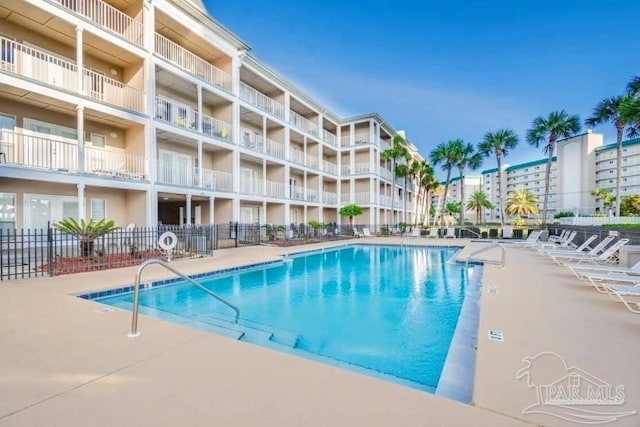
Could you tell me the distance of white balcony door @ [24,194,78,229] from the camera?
11430mm

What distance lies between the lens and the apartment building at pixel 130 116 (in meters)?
11.0

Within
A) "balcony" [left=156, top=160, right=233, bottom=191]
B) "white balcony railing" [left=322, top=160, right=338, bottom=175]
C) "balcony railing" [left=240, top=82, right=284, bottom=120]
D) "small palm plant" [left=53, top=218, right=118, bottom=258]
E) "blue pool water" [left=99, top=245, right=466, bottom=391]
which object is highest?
"balcony railing" [left=240, top=82, right=284, bottom=120]

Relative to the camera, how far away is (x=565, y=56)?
23.9 m

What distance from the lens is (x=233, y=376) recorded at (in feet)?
9.30

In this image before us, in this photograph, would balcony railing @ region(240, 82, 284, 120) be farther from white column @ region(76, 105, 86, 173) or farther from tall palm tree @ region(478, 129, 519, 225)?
tall palm tree @ region(478, 129, 519, 225)

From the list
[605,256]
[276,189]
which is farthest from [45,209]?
[605,256]

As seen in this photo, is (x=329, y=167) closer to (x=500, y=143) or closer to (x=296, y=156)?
(x=296, y=156)

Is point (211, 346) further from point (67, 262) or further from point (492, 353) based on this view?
point (67, 262)

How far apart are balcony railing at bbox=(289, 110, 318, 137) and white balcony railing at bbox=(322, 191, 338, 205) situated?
559cm

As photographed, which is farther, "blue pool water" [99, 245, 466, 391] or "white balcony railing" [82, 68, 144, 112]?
"white balcony railing" [82, 68, 144, 112]

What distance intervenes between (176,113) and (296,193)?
10.9 m

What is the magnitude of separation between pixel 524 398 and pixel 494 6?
23.4m

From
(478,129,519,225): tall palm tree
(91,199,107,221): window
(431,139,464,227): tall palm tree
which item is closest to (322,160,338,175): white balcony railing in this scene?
(431,139,464,227): tall palm tree

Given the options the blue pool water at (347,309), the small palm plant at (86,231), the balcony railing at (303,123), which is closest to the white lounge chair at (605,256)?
the blue pool water at (347,309)
